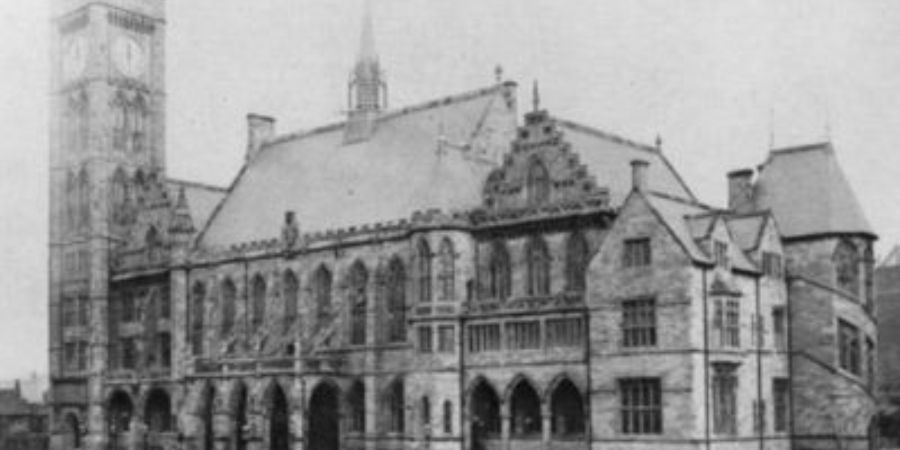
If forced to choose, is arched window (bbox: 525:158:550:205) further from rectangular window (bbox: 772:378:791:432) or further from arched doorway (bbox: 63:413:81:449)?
arched doorway (bbox: 63:413:81:449)

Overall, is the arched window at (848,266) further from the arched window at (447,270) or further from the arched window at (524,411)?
the arched window at (447,270)

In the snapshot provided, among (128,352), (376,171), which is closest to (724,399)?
(376,171)

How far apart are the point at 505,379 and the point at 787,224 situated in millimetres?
16752

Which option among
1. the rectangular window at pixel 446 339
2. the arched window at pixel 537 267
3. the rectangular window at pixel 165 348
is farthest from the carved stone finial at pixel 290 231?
the arched window at pixel 537 267

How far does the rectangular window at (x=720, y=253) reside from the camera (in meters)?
57.2

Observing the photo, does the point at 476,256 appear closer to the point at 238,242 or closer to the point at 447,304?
the point at 447,304

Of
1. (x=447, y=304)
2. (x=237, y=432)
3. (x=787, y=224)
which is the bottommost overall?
(x=237, y=432)

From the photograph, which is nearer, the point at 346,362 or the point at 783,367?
the point at 783,367

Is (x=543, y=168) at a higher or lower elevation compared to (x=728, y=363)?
higher

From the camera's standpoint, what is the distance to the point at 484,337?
63.3 metres

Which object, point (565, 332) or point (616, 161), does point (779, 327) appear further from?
point (616, 161)

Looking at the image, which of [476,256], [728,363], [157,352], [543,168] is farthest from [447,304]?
[157,352]

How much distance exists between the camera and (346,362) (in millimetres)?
70125

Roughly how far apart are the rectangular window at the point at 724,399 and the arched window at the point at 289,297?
28052mm
